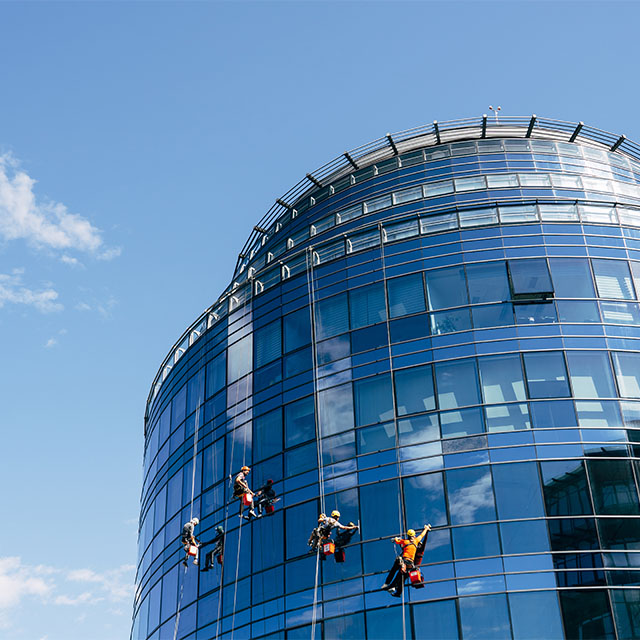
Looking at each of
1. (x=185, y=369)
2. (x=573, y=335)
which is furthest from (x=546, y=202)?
(x=185, y=369)


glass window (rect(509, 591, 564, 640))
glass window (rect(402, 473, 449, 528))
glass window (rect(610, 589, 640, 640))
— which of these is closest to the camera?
glass window (rect(610, 589, 640, 640))

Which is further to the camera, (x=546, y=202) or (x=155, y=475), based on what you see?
(x=155, y=475)

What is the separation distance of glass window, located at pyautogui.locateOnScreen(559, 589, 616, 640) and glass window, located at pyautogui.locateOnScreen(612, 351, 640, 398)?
23.9 ft

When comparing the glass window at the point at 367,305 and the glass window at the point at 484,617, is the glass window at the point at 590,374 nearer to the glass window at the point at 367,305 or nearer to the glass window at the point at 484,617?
the glass window at the point at 367,305

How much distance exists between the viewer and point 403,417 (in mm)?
28562

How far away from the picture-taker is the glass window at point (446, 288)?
3034 cm

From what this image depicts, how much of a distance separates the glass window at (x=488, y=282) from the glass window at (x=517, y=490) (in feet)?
22.2

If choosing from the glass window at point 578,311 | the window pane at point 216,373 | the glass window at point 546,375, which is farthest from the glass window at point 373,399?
the window pane at point 216,373

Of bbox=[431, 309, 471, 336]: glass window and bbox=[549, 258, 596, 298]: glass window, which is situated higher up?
bbox=[549, 258, 596, 298]: glass window

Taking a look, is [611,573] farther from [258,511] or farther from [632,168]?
[632,168]

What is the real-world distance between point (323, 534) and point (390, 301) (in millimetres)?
9903

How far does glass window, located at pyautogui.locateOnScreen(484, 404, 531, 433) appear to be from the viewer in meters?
27.2

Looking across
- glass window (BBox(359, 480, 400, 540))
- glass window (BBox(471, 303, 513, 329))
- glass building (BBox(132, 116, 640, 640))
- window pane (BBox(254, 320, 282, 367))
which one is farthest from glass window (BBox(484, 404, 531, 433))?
window pane (BBox(254, 320, 282, 367))

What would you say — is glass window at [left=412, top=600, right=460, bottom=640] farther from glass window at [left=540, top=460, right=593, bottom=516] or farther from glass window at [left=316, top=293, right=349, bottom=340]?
glass window at [left=316, top=293, right=349, bottom=340]
